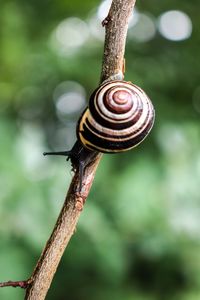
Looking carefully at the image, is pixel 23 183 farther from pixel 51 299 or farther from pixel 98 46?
pixel 98 46

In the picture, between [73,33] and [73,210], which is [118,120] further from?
[73,33]

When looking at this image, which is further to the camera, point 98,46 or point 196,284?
point 98,46

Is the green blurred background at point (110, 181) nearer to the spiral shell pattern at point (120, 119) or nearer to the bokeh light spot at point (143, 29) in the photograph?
the bokeh light spot at point (143, 29)

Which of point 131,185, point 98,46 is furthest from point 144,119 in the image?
point 98,46

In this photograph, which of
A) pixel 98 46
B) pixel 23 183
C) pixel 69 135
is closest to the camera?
pixel 23 183

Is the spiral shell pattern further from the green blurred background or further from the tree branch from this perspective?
the green blurred background

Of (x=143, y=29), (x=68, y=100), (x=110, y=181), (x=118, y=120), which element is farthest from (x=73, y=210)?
(x=68, y=100)

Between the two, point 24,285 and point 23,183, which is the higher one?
point 24,285
